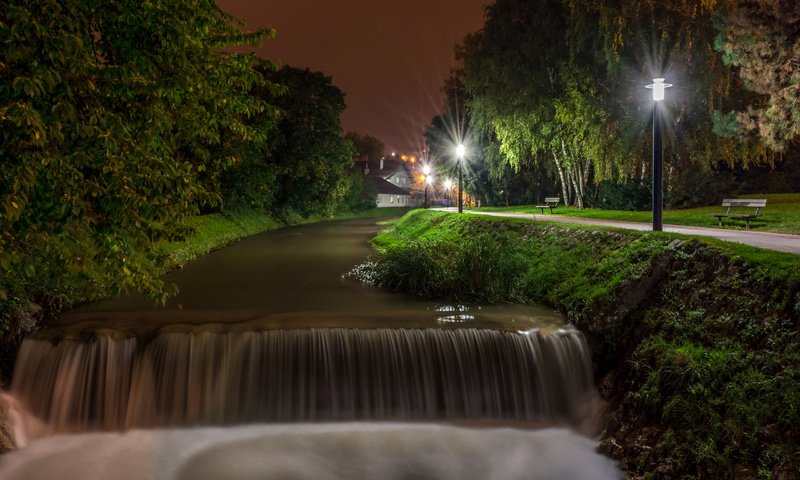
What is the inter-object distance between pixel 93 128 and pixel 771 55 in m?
22.5

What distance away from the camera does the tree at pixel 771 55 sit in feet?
64.9

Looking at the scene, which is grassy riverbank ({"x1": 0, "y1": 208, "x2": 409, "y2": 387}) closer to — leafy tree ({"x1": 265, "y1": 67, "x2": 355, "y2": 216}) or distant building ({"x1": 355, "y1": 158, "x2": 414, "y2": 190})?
leafy tree ({"x1": 265, "y1": 67, "x2": 355, "y2": 216})

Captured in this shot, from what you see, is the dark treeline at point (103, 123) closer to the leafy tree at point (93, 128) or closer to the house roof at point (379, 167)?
the leafy tree at point (93, 128)

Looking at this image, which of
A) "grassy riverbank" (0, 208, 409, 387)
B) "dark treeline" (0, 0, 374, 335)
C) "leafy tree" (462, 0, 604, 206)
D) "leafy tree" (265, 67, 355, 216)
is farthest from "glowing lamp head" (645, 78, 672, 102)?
"leafy tree" (265, 67, 355, 216)

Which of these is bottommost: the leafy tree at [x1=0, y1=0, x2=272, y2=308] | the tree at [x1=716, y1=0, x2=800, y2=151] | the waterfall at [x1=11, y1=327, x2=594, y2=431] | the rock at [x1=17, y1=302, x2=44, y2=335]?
the waterfall at [x1=11, y1=327, x2=594, y2=431]

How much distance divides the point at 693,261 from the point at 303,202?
3765cm

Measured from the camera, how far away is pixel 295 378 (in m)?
10.0

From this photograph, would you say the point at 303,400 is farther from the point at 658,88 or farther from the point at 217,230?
the point at 217,230

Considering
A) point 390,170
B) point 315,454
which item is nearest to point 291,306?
point 315,454

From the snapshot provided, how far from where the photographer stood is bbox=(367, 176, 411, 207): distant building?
354ft

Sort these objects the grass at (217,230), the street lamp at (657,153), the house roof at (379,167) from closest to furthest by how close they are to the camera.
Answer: the street lamp at (657,153)
the grass at (217,230)
the house roof at (379,167)

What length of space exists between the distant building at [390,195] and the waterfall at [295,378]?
314ft

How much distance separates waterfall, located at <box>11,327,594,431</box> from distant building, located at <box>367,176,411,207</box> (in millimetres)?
95672

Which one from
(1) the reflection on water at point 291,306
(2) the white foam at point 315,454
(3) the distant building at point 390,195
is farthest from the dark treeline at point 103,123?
(3) the distant building at point 390,195
